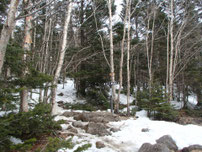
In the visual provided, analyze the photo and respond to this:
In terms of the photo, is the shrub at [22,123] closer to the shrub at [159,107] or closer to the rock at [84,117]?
the rock at [84,117]

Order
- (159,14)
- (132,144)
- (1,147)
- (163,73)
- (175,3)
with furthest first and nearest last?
1. (163,73)
2. (159,14)
3. (175,3)
4. (132,144)
5. (1,147)

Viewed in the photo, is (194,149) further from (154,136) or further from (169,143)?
(154,136)

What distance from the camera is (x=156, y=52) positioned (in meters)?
15.2

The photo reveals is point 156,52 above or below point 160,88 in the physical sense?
above

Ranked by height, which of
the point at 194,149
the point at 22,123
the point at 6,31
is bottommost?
the point at 194,149

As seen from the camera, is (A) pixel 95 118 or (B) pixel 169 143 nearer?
(B) pixel 169 143

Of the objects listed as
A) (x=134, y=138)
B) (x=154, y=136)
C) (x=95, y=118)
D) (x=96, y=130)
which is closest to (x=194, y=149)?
(x=154, y=136)

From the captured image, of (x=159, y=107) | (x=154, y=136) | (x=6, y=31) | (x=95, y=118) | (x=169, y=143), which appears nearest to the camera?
(x=6, y=31)

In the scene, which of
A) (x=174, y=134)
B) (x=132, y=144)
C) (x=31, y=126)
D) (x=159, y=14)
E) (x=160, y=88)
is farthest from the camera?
(x=159, y=14)

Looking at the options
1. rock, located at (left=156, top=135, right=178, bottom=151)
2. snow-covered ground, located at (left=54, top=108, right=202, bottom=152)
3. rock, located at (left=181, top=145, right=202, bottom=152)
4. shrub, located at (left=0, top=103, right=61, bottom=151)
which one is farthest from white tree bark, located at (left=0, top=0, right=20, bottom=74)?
rock, located at (left=181, top=145, right=202, bottom=152)

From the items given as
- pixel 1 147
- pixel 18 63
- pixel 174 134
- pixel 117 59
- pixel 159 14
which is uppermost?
pixel 159 14

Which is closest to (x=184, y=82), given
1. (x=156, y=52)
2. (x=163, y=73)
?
(x=163, y=73)

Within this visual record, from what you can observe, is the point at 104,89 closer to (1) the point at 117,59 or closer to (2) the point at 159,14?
(1) the point at 117,59

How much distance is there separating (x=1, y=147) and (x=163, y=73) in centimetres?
1499
